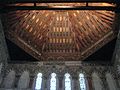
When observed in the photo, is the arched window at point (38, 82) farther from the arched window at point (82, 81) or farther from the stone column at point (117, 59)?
the stone column at point (117, 59)

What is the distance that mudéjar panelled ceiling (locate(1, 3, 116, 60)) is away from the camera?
15.1 metres

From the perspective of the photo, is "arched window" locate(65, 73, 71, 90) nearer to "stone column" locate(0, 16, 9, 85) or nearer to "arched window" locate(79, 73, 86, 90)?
"arched window" locate(79, 73, 86, 90)

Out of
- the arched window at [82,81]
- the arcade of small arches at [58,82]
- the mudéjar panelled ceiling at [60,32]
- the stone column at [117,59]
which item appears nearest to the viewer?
the arcade of small arches at [58,82]

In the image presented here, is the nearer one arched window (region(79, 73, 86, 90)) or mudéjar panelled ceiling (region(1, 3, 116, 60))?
arched window (region(79, 73, 86, 90))

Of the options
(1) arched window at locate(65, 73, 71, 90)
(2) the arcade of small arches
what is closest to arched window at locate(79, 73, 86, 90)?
(2) the arcade of small arches

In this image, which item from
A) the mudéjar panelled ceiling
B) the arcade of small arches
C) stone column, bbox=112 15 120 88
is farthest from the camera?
the mudéjar panelled ceiling

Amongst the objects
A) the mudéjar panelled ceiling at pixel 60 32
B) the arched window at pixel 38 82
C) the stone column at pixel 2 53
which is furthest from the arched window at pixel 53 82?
the stone column at pixel 2 53

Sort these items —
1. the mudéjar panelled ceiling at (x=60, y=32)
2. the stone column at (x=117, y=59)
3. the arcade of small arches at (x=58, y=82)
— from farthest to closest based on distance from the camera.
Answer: the mudéjar panelled ceiling at (x=60, y=32) < the stone column at (x=117, y=59) < the arcade of small arches at (x=58, y=82)

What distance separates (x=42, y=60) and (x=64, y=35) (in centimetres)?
239

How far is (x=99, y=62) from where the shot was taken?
1576cm

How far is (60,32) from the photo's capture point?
16719mm

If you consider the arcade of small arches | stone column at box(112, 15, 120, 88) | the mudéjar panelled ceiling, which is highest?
the mudéjar panelled ceiling

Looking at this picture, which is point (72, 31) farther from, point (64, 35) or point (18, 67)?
point (18, 67)

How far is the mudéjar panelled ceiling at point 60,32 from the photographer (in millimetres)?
15094
